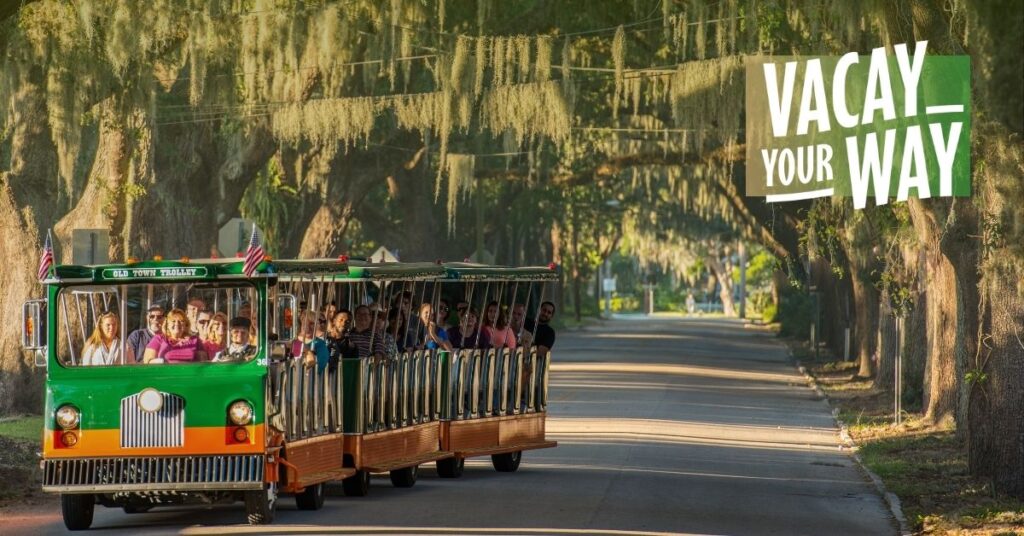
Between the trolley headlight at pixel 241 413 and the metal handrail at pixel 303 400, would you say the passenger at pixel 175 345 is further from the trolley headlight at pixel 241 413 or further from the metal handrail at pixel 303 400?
the metal handrail at pixel 303 400

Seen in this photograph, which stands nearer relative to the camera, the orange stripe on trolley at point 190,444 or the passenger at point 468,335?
the orange stripe on trolley at point 190,444

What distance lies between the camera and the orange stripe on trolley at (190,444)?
14789 mm

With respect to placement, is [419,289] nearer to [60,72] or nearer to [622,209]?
[60,72]

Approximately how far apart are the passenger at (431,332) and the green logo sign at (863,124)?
5.24 meters

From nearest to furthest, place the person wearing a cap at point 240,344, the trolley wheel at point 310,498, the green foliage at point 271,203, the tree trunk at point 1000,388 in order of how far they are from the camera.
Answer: the person wearing a cap at point 240,344, the trolley wheel at point 310,498, the tree trunk at point 1000,388, the green foliage at point 271,203

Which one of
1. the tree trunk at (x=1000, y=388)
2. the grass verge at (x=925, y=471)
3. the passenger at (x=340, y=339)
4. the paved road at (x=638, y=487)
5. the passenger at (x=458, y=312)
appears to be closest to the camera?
the paved road at (x=638, y=487)

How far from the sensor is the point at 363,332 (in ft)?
59.6

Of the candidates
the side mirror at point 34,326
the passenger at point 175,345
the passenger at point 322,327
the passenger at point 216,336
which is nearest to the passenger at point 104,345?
the passenger at point 175,345

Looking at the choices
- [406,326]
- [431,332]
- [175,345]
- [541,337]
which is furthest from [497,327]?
[175,345]

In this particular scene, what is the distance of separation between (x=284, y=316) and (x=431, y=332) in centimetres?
507

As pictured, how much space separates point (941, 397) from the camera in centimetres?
2819

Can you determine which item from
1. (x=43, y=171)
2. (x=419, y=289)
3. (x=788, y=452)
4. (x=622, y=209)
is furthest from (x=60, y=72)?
(x=622, y=209)

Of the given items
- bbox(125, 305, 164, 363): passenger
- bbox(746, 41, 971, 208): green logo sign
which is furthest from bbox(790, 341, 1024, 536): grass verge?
Answer: bbox(125, 305, 164, 363): passenger

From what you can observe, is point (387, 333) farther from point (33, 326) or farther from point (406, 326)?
point (33, 326)
